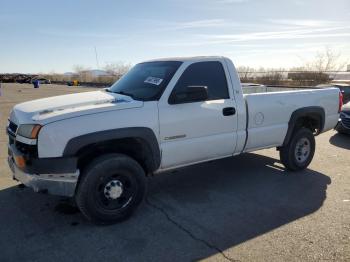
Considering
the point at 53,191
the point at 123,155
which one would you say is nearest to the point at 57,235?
the point at 53,191

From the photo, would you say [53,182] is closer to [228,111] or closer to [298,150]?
[228,111]

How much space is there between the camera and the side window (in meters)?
4.58

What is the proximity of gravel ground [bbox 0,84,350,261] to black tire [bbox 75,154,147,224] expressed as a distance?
16 centimetres

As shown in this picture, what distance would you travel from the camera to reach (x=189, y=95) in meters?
4.36

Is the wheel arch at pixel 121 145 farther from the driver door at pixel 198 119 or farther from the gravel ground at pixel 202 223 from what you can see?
the gravel ground at pixel 202 223

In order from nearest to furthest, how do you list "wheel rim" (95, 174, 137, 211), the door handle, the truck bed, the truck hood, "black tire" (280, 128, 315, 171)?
the truck hood → "wheel rim" (95, 174, 137, 211) → the door handle → the truck bed → "black tire" (280, 128, 315, 171)

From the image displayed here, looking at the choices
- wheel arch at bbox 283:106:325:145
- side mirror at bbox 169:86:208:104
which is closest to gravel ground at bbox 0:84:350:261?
wheel arch at bbox 283:106:325:145

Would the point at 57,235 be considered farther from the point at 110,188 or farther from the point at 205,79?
the point at 205,79

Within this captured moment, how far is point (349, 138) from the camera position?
29.9 ft

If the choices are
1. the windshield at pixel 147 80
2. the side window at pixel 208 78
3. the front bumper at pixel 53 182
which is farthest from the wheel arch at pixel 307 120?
the front bumper at pixel 53 182

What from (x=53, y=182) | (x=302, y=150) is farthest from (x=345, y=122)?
(x=53, y=182)

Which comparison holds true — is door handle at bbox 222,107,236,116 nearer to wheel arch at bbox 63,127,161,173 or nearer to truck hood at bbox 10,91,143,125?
wheel arch at bbox 63,127,161,173

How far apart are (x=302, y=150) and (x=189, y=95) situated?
2806 millimetres

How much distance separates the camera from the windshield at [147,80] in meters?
4.36
